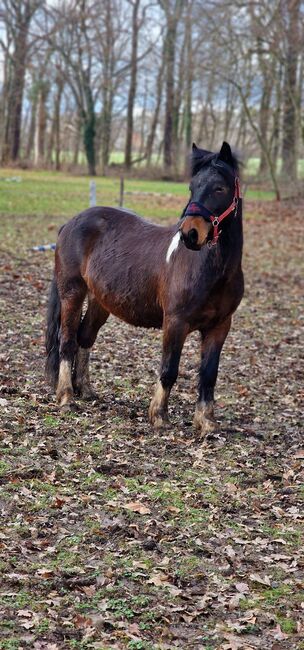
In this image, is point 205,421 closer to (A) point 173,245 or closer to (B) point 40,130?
(A) point 173,245

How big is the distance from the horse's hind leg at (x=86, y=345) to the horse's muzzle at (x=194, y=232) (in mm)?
1782

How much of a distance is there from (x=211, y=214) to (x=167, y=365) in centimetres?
126

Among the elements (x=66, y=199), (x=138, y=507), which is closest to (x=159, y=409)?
(x=138, y=507)

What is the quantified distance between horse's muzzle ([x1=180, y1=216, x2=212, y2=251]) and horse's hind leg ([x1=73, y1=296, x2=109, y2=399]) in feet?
5.85

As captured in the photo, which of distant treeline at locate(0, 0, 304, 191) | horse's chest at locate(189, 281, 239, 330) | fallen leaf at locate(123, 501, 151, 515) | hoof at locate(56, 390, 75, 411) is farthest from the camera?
distant treeline at locate(0, 0, 304, 191)

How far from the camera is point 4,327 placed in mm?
9766

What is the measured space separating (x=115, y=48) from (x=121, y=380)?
4815 cm

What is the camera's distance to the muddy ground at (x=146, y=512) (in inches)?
150

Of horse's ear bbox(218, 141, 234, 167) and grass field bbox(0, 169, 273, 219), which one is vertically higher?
horse's ear bbox(218, 141, 234, 167)

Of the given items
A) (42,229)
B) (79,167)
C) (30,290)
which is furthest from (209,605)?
(79,167)

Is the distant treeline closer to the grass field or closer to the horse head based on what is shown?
the grass field

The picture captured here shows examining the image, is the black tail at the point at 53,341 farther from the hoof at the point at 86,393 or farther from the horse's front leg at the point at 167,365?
the horse's front leg at the point at 167,365

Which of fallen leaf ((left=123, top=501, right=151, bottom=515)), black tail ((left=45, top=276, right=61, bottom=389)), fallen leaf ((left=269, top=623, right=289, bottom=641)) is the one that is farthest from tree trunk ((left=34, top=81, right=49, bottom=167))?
fallen leaf ((left=269, top=623, right=289, bottom=641))

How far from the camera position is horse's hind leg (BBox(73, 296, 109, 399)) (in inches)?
285
